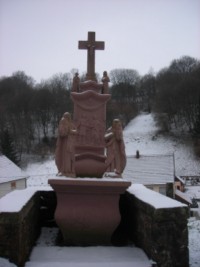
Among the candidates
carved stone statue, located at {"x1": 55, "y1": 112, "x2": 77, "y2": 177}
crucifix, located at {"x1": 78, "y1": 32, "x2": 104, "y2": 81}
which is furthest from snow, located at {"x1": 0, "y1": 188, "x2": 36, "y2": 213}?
crucifix, located at {"x1": 78, "y1": 32, "x2": 104, "y2": 81}

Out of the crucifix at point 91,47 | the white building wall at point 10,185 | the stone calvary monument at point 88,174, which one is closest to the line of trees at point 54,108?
the white building wall at point 10,185

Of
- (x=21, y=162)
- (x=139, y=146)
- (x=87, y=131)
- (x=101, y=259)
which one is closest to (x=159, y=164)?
(x=139, y=146)

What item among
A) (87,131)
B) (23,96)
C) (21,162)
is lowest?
(21,162)

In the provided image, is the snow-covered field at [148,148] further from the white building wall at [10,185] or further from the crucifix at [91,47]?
the crucifix at [91,47]

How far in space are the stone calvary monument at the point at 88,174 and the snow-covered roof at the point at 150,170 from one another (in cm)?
1925

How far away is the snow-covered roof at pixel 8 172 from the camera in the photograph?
25.7 m

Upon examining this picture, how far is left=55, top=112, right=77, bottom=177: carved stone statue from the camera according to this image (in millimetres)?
7551

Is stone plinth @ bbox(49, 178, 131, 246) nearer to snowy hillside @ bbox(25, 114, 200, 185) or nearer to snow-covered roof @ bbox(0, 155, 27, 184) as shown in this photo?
snow-covered roof @ bbox(0, 155, 27, 184)

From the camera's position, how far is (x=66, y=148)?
299 inches

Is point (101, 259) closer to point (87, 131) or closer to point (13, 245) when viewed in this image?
point (13, 245)

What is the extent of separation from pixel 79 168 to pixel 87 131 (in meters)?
1.00

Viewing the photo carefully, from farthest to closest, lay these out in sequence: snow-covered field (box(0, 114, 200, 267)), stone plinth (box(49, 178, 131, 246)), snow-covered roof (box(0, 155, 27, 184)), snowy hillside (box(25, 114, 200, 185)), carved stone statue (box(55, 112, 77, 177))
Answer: snowy hillside (box(25, 114, 200, 185)), snow-covered field (box(0, 114, 200, 267)), snow-covered roof (box(0, 155, 27, 184)), carved stone statue (box(55, 112, 77, 177)), stone plinth (box(49, 178, 131, 246))

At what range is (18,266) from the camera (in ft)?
18.2

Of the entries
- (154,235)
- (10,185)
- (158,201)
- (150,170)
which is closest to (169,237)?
(154,235)
